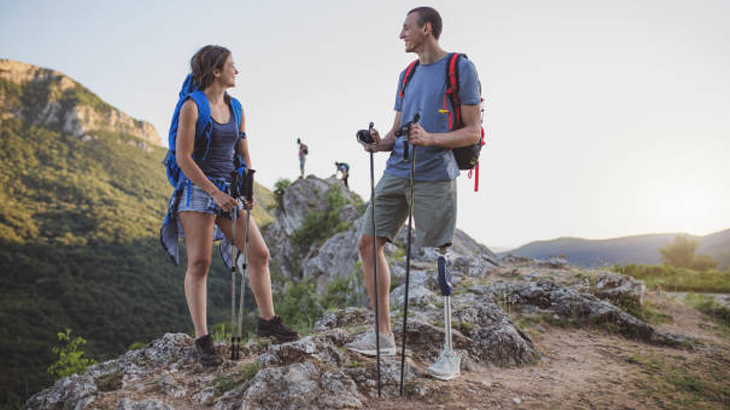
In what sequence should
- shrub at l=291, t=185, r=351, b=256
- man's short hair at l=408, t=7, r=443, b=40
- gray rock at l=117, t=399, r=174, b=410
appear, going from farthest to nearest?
shrub at l=291, t=185, r=351, b=256, man's short hair at l=408, t=7, r=443, b=40, gray rock at l=117, t=399, r=174, b=410

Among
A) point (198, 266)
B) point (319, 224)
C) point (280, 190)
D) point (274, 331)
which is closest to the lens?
point (198, 266)

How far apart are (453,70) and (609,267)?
1010 centimetres

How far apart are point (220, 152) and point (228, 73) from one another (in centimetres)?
68

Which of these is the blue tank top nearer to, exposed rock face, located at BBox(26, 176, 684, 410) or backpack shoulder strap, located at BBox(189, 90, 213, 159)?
backpack shoulder strap, located at BBox(189, 90, 213, 159)

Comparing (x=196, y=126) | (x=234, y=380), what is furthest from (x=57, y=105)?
(x=234, y=380)

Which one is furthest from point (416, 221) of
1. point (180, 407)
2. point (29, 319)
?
point (29, 319)

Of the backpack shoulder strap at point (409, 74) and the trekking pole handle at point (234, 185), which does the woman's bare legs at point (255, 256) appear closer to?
the trekking pole handle at point (234, 185)

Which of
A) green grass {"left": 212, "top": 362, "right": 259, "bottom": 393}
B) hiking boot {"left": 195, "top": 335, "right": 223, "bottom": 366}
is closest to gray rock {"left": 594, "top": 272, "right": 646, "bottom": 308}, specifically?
green grass {"left": 212, "top": 362, "right": 259, "bottom": 393}

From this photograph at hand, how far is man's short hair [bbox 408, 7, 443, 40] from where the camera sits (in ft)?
9.58

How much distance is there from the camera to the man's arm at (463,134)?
8.53 ft

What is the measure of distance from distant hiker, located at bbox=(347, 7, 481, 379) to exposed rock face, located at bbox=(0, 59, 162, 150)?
407 feet

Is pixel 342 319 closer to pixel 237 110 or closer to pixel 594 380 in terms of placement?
pixel 594 380

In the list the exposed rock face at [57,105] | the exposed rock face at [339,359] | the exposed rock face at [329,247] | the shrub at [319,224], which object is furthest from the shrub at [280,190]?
the exposed rock face at [57,105]

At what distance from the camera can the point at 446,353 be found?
9.48 ft
